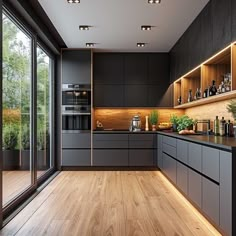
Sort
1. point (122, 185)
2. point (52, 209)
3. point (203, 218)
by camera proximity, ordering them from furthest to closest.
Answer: point (122, 185)
point (52, 209)
point (203, 218)

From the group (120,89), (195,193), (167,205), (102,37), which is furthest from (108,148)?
(195,193)

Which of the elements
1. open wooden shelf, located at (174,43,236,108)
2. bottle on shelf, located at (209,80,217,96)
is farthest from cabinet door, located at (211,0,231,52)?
bottle on shelf, located at (209,80,217,96)

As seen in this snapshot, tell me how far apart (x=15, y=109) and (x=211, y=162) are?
244 cm

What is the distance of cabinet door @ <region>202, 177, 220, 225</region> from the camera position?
277 cm

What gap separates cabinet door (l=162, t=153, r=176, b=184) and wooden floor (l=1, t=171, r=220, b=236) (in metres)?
0.20

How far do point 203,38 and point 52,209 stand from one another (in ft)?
10.0

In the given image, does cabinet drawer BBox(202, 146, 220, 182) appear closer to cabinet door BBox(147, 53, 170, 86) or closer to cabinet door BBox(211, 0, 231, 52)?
cabinet door BBox(211, 0, 231, 52)

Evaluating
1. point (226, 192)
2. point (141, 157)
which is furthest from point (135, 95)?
point (226, 192)

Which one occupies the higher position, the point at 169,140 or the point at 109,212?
the point at 169,140

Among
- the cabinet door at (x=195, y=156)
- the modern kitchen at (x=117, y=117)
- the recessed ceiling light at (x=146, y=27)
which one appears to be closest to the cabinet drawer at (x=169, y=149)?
the modern kitchen at (x=117, y=117)

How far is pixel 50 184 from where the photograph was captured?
5328mm

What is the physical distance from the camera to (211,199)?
295 cm

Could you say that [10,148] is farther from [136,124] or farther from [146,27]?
[136,124]

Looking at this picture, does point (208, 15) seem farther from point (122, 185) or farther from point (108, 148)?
point (108, 148)
